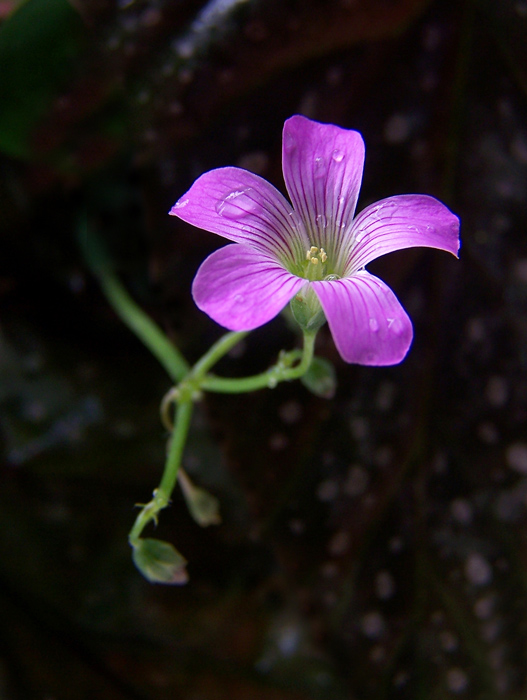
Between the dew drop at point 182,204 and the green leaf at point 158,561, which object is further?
the green leaf at point 158,561

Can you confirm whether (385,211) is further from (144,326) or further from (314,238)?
(144,326)

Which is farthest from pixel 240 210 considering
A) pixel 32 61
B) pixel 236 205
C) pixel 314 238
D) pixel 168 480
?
pixel 32 61

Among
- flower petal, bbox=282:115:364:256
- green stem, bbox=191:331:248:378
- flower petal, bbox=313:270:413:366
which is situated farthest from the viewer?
green stem, bbox=191:331:248:378

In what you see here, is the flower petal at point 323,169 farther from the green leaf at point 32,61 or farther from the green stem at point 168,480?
the green leaf at point 32,61

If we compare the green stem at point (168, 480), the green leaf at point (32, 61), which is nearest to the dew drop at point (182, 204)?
the green stem at point (168, 480)

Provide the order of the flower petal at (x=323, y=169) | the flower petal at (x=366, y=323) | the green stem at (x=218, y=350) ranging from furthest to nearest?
the green stem at (x=218, y=350) → the flower petal at (x=323, y=169) → the flower petal at (x=366, y=323)

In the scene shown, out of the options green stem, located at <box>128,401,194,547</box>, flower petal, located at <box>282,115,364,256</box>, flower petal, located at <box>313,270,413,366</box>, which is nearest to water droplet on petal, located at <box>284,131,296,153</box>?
flower petal, located at <box>282,115,364,256</box>

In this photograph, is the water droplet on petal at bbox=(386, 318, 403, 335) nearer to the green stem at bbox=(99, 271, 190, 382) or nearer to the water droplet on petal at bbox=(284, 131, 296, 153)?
the water droplet on petal at bbox=(284, 131, 296, 153)
